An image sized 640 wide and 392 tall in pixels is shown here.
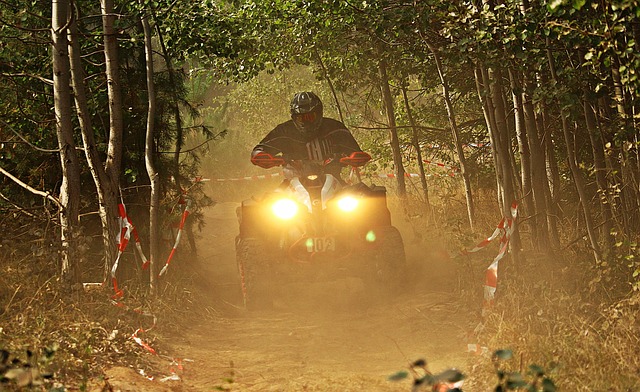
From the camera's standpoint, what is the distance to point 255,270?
32.8ft

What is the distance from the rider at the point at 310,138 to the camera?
10823 mm

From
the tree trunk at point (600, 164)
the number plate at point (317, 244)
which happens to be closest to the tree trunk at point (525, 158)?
the tree trunk at point (600, 164)

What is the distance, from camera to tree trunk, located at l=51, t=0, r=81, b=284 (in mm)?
8297

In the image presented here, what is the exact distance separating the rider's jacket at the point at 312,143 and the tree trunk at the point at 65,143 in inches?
121

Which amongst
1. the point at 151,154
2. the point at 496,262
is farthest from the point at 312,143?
the point at 496,262

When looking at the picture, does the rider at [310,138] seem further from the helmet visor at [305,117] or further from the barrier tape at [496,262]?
the barrier tape at [496,262]

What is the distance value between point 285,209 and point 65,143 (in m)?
2.76

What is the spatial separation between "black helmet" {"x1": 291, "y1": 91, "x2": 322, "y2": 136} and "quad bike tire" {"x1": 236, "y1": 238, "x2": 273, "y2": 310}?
1.80 metres

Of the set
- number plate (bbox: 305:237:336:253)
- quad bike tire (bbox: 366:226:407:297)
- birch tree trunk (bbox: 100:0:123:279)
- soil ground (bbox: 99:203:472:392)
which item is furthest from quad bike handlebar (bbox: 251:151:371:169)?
birch tree trunk (bbox: 100:0:123:279)

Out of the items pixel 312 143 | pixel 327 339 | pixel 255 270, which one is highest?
pixel 312 143

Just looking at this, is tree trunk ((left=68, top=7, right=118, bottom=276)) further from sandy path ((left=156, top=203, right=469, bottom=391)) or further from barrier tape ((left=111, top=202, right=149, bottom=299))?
sandy path ((left=156, top=203, right=469, bottom=391))

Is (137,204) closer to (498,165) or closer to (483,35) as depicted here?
(498,165)

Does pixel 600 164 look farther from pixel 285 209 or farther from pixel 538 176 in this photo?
pixel 285 209

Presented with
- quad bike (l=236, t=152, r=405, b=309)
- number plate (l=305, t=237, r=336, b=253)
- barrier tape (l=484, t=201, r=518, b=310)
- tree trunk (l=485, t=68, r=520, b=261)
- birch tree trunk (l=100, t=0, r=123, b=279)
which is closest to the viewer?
barrier tape (l=484, t=201, r=518, b=310)
